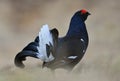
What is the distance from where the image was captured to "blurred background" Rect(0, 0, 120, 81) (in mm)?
8616

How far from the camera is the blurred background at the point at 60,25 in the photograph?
8616 millimetres

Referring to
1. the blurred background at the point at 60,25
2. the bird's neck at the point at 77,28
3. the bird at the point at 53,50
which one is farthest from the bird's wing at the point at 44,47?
the bird's neck at the point at 77,28

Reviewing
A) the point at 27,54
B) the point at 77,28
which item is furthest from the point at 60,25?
the point at 27,54

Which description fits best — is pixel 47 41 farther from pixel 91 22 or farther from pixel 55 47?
pixel 91 22

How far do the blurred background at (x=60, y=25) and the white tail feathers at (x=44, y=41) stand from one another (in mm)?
113

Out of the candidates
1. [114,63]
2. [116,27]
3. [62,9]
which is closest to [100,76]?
[114,63]

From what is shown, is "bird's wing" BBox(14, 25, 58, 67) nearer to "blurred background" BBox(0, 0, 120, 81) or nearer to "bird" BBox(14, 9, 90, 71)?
"bird" BBox(14, 9, 90, 71)

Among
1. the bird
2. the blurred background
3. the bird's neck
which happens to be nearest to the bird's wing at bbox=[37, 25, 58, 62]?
the bird

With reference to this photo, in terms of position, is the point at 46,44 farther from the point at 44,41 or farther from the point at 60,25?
the point at 60,25

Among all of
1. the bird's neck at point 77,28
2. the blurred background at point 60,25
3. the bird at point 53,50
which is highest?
the blurred background at point 60,25

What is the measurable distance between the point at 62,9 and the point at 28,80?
9055mm

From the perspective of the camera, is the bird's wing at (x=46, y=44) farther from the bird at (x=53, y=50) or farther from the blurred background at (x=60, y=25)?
the blurred background at (x=60, y=25)

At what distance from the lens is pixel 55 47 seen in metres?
7.48

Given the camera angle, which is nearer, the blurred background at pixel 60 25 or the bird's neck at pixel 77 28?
the bird's neck at pixel 77 28
